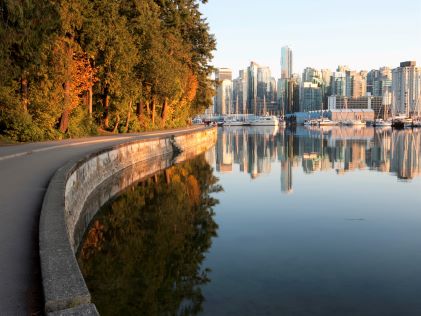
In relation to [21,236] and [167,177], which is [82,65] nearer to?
[167,177]

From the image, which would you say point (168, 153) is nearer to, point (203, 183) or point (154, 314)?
point (203, 183)

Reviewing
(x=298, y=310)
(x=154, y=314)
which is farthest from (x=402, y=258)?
(x=154, y=314)

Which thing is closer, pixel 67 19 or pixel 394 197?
pixel 394 197

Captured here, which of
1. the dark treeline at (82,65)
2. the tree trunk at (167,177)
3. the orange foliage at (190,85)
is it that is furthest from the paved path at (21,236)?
the orange foliage at (190,85)

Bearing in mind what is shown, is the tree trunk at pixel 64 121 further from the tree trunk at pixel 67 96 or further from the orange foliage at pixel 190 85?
the orange foliage at pixel 190 85

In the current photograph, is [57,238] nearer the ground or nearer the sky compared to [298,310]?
nearer the sky

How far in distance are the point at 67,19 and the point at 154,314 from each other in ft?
88.6

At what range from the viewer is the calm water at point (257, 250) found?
30.5 feet

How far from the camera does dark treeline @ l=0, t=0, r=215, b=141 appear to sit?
19953 millimetres

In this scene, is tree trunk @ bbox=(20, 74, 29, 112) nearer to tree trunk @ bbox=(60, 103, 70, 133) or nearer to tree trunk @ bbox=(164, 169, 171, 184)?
tree trunk @ bbox=(60, 103, 70, 133)

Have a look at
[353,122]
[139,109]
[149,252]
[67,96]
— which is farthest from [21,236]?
[353,122]

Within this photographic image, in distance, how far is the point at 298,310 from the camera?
8758 millimetres

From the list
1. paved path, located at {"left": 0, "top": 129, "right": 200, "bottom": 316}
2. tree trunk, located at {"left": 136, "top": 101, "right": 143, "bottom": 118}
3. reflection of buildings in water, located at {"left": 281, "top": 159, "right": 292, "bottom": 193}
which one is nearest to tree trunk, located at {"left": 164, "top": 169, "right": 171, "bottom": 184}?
reflection of buildings in water, located at {"left": 281, "top": 159, "right": 292, "bottom": 193}

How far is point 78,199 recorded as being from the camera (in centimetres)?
1573
